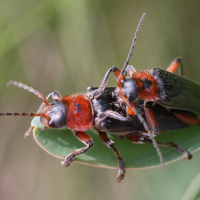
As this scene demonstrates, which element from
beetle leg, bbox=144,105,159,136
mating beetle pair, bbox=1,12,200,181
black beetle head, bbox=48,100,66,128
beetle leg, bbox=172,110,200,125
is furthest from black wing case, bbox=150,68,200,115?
black beetle head, bbox=48,100,66,128

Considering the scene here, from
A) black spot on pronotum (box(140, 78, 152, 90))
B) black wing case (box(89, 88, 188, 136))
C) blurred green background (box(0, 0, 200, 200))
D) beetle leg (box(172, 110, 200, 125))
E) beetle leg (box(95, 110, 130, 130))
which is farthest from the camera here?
Answer: blurred green background (box(0, 0, 200, 200))

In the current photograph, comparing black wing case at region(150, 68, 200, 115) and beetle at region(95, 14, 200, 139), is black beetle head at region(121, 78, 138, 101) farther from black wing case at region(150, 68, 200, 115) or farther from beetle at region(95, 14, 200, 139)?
black wing case at region(150, 68, 200, 115)

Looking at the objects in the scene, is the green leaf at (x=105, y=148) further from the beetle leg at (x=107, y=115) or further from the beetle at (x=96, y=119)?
the beetle leg at (x=107, y=115)

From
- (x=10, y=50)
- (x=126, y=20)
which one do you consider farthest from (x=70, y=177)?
(x=126, y=20)

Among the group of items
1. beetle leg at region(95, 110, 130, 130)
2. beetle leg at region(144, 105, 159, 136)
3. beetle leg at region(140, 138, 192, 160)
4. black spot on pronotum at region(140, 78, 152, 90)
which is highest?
black spot on pronotum at region(140, 78, 152, 90)

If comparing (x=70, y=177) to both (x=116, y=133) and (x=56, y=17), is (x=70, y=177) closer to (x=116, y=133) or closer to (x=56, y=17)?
(x=116, y=133)

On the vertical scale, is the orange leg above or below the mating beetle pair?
below

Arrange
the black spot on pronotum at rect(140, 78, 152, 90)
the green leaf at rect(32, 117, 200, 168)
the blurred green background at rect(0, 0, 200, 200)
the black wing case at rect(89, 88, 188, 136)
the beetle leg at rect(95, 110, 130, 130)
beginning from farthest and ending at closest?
the blurred green background at rect(0, 0, 200, 200), the black spot on pronotum at rect(140, 78, 152, 90), the black wing case at rect(89, 88, 188, 136), the beetle leg at rect(95, 110, 130, 130), the green leaf at rect(32, 117, 200, 168)
